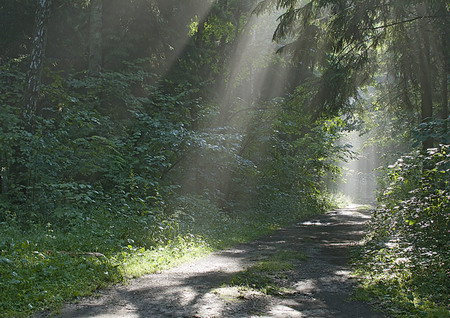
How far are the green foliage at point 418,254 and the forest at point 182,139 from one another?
0.04 metres

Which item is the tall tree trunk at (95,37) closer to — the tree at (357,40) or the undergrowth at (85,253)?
the undergrowth at (85,253)

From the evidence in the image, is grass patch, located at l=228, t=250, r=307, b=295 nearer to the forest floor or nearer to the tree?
the forest floor

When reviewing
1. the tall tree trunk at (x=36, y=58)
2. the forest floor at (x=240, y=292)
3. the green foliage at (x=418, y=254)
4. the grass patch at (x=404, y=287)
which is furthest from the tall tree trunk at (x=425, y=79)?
the tall tree trunk at (x=36, y=58)

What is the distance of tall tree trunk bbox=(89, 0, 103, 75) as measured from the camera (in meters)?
15.5

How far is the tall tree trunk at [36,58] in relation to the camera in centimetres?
1168

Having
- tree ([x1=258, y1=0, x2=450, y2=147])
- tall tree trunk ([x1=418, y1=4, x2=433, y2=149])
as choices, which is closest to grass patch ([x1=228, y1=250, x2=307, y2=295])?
tree ([x1=258, y1=0, x2=450, y2=147])

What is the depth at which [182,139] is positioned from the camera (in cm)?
1312

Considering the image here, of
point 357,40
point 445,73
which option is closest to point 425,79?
point 445,73

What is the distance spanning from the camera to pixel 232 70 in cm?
2294

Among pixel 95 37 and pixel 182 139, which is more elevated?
pixel 95 37

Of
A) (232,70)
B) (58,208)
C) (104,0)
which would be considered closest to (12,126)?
(58,208)

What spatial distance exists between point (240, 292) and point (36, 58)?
9166mm

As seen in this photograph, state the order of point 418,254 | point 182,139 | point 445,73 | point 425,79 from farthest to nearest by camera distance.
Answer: point 445,73 < point 425,79 < point 182,139 < point 418,254

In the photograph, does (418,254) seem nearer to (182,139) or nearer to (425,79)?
(182,139)
